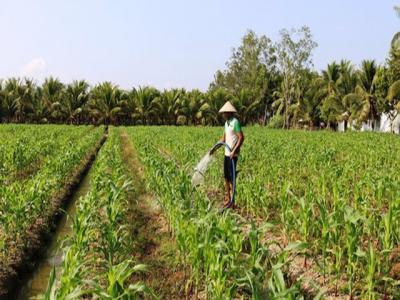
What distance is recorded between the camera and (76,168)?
10422mm

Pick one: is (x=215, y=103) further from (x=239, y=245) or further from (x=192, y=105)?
(x=239, y=245)

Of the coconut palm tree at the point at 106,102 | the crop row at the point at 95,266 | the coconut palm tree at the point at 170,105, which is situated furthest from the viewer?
the coconut palm tree at the point at 170,105

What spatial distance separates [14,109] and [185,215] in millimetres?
40180

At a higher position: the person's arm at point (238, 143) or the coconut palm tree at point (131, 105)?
the coconut palm tree at point (131, 105)

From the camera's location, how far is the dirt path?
367cm

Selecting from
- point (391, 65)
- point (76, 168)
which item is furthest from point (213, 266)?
point (391, 65)

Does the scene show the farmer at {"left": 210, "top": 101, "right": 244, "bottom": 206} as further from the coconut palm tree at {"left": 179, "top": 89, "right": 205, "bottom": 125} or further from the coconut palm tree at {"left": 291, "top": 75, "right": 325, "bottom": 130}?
the coconut palm tree at {"left": 179, "top": 89, "right": 205, "bottom": 125}

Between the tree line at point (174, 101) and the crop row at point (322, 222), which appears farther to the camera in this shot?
the tree line at point (174, 101)

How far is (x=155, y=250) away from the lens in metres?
4.74

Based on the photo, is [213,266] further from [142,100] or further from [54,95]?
[54,95]

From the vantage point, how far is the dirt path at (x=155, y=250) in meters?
3.67

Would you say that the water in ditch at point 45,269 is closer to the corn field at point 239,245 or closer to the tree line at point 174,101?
the corn field at point 239,245

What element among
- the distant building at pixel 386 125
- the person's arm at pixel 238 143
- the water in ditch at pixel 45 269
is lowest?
the water in ditch at pixel 45 269

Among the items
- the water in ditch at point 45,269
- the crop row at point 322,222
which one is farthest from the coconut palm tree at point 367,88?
the water in ditch at point 45,269
